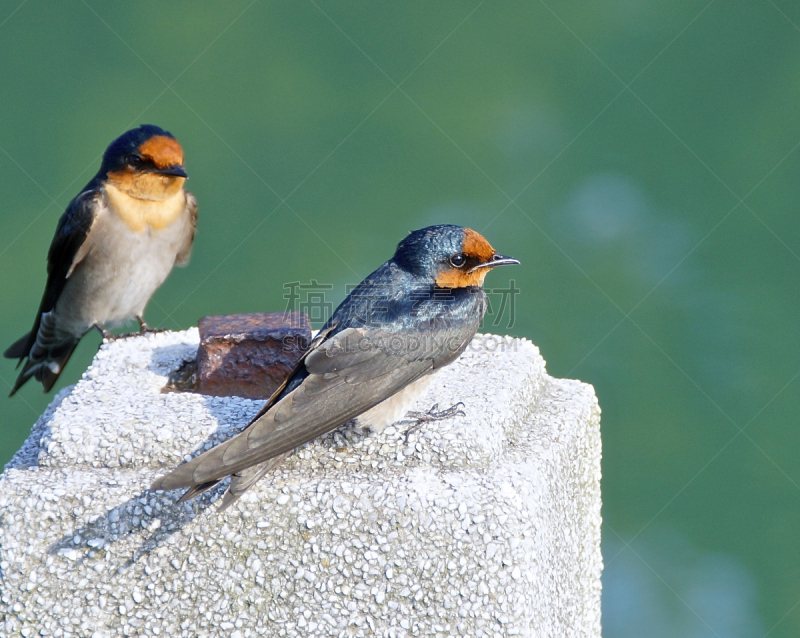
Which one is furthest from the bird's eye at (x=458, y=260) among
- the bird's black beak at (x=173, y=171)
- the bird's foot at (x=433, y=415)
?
the bird's black beak at (x=173, y=171)

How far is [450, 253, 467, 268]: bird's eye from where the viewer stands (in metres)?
2.18

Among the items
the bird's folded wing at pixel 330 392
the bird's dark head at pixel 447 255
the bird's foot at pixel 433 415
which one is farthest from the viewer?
the bird's dark head at pixel 447 255

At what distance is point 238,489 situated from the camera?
1704 millimetres

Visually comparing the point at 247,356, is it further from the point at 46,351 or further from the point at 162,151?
the point at 46,351

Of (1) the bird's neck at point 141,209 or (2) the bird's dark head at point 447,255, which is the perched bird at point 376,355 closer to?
(2) the bird's dark head at point 447,255

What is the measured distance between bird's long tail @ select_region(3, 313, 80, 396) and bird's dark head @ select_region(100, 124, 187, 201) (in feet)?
2.08

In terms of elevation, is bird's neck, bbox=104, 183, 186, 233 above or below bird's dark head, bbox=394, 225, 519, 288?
below

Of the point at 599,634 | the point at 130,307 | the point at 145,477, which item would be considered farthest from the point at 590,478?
the point at 130,307

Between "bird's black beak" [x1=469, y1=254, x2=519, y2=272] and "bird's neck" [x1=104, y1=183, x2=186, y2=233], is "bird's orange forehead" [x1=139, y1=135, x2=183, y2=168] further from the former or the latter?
"bird's black beak" [x1=469, y1=254, x2=519, y2=272]

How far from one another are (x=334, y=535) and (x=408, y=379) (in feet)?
1.31

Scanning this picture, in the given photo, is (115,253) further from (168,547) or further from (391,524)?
(391,524)

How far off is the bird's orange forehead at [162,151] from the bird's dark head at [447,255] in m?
1.27

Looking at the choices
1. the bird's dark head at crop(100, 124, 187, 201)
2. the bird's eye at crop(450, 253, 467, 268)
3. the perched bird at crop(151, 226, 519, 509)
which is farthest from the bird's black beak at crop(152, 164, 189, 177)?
the bird's eye at crop(450, 253, 467, 268)

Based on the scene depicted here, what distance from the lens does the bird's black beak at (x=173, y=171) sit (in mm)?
3119
